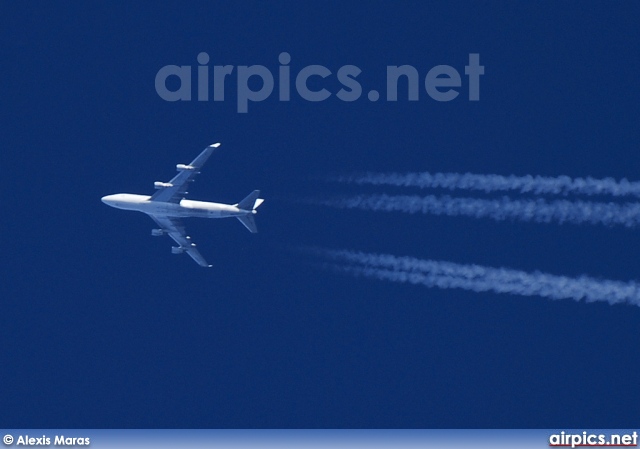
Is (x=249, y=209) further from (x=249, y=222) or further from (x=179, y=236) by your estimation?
(x=179, y=236)

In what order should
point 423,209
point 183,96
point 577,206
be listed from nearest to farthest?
point 577,206 < point 423,209 < point 183,96

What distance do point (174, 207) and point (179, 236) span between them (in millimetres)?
4252

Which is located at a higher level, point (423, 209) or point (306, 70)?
point (306, 70)

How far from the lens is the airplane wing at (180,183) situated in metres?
79.3

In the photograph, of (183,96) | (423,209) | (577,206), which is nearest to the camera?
(577,206)

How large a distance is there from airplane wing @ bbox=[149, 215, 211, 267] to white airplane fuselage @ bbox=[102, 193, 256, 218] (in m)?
1.83

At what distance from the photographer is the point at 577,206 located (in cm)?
7231

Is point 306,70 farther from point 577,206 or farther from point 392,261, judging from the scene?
point 577,206

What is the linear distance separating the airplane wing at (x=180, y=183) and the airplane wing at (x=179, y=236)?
218cm

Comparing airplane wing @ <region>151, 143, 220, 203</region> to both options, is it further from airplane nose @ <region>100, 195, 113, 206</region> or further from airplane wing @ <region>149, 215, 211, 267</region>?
airplane nose @ <region>100, 195, 113, 206</region>

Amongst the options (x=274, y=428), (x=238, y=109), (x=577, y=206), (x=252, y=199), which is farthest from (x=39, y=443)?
(x=577, y=206)

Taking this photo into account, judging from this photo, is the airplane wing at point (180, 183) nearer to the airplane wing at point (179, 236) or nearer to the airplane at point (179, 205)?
the airplane at point (179, 205)

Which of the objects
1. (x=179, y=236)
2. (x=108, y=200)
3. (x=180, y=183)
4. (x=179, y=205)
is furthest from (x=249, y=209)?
(x=108, y=200)

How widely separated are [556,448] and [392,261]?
549 inches
